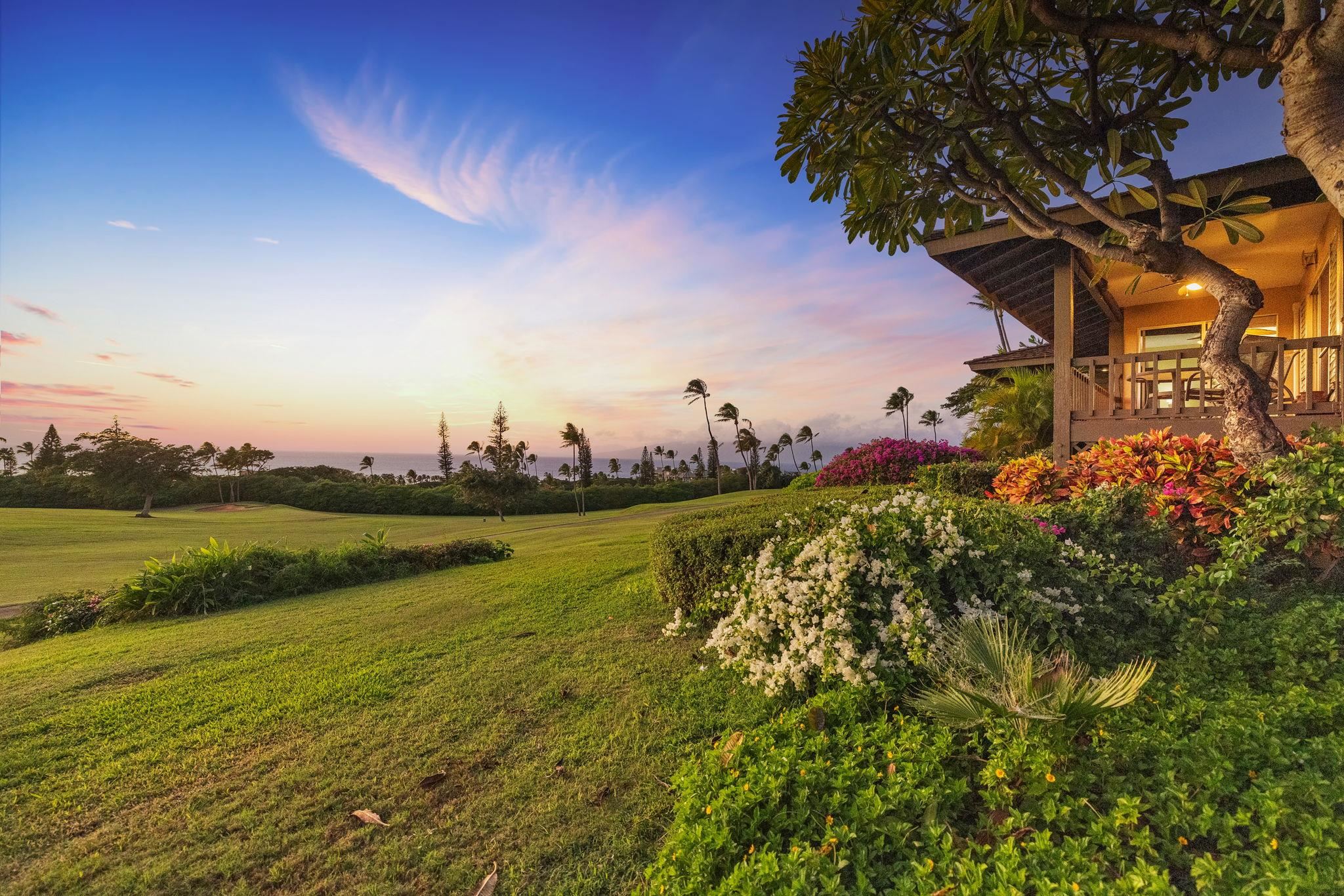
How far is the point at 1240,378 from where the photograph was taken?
12.9ft

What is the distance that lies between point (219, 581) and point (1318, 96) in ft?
37.8

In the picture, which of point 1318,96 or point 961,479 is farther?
point 961,479

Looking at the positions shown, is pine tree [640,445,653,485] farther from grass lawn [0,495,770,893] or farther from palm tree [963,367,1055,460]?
grass lawn [0,495,770,893]

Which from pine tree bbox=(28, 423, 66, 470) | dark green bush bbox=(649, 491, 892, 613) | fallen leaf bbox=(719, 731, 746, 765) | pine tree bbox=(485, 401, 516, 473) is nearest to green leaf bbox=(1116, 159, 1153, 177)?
dark green bush bbox=(649, 491, 892, 613)

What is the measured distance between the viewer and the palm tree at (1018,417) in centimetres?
1377

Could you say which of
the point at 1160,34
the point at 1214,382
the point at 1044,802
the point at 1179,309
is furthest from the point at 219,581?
the point at 1179,309

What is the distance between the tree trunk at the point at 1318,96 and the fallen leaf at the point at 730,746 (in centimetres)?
414

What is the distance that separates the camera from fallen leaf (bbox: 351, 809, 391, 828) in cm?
237

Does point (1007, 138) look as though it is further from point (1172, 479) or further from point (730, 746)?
point (730, 746)

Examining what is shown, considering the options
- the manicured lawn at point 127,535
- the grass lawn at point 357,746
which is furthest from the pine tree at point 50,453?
the grass lawn at point 357,746

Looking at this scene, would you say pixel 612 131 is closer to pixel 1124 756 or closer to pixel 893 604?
pixel 893 604

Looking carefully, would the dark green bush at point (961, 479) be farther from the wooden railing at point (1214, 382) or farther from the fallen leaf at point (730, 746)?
the fallen leaf at point (730, 746)

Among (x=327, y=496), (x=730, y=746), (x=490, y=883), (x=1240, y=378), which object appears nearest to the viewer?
(x=490, y=883)

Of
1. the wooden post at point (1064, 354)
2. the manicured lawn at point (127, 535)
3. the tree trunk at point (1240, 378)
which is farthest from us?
the manicured lawn at point (127, 535)
